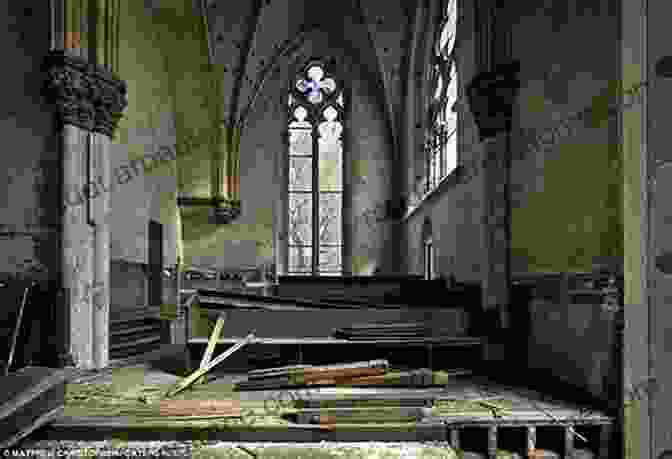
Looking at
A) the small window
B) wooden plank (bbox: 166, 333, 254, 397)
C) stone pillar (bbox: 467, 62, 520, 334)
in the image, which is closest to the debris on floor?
wooden plank (bbox: 166, 333, 254, 397)

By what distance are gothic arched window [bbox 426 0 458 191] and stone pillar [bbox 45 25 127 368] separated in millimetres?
5001

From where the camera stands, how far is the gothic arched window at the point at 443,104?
8.12 metres

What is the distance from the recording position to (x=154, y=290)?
345 inches

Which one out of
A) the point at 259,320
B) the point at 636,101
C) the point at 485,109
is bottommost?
the point at 259,320

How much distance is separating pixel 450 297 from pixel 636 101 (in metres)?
5.87

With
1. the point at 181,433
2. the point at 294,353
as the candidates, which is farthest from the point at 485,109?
the point at 181,433

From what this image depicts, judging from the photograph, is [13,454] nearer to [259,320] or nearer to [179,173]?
[259,320]

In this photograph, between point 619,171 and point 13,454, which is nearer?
point 13,454

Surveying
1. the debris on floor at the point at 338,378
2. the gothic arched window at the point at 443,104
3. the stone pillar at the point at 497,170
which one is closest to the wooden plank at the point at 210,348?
the debris on floor at the point at 338,378

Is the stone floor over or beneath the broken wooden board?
beneath

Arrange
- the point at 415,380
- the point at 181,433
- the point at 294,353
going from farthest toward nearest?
the point at 294,353 → the point at 415,380 → the point at 181,433

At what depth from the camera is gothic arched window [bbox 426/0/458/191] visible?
8.12 m

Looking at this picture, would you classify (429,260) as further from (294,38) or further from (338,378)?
(294,38)

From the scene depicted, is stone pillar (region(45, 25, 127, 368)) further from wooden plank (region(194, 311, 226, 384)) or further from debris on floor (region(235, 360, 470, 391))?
debris on floor (region(235, 360, 470, 391))
